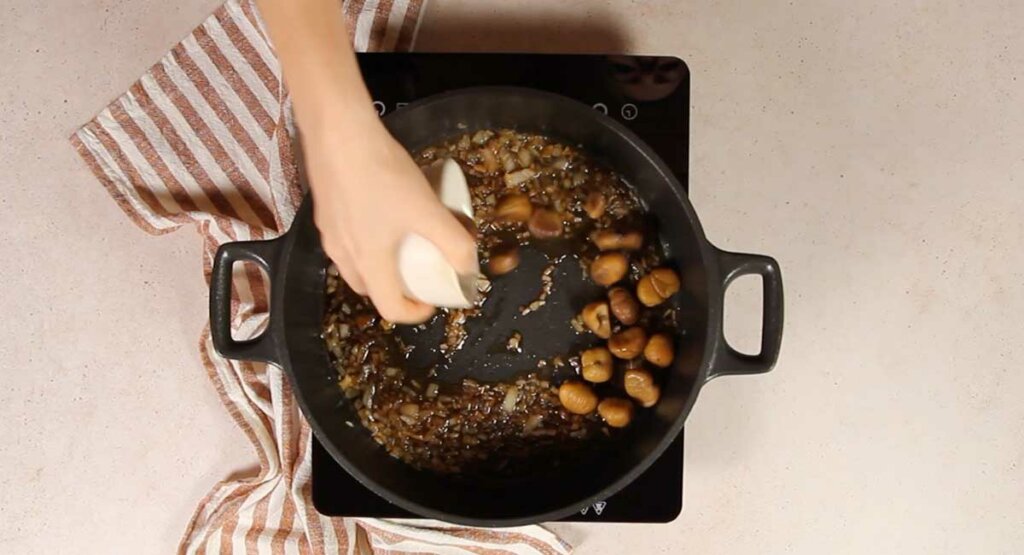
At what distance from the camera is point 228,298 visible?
0.71 metres

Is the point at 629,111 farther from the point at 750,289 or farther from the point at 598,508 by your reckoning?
the point at 598,508

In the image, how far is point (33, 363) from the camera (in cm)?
87

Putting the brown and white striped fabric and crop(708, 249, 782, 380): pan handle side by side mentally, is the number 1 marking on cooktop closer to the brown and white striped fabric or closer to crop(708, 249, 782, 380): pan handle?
the brown and white striped fabric

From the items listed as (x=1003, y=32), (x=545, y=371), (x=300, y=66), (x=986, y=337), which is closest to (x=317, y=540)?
(x=545, y=371)

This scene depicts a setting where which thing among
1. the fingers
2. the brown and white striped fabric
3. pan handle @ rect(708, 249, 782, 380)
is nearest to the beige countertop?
the brown and white striped fabric

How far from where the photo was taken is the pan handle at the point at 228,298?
70 centimetres

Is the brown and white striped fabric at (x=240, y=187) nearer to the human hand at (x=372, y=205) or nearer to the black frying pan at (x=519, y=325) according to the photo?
the black frying pan at (x=519, y=325)

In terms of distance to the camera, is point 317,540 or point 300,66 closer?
point 300,66

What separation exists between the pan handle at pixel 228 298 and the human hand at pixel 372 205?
0.61 feet

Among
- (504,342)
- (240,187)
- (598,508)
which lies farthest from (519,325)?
(240,187)

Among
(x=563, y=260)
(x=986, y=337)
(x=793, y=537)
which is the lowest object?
(x=793, y=537)

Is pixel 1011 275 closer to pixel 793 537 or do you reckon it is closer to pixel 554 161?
pixel 793 537

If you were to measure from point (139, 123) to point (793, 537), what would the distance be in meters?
0.75

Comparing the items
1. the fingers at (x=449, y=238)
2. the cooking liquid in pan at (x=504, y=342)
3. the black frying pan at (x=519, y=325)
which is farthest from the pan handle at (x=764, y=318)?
the fingers at (x=449, y=238)
